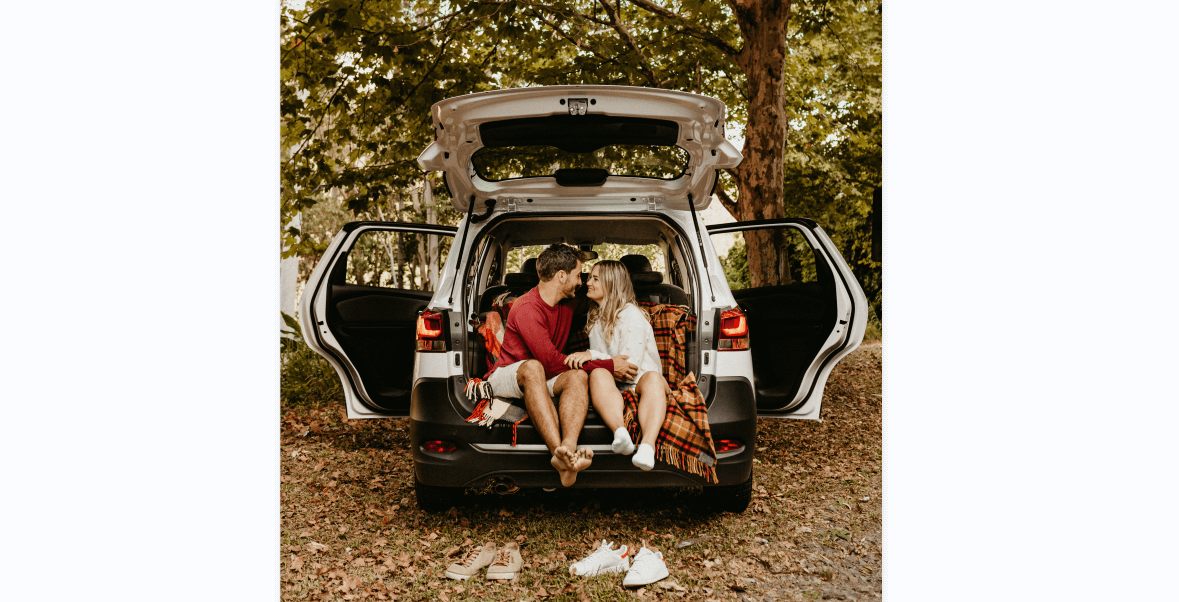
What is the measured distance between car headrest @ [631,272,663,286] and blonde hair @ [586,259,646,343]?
45 centimetres

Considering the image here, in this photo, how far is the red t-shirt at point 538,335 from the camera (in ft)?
10.6

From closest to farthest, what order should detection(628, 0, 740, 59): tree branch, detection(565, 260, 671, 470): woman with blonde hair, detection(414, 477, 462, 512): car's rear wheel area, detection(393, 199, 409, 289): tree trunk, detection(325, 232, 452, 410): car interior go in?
detection(565, 260, 671, 470): woman with blonde hair
detection(414, 477, 462, 512): car's rear wheel area
detection(325, 232, 452, 410): car interior
detection(628, 0, 740, 59): tree branch
detection(393, 199, 409, 289): tree trunk

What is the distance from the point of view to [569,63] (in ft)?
21.8

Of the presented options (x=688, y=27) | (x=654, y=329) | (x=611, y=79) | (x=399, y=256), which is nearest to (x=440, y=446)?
(x=654, y=329)

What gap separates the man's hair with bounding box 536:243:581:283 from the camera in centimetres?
341

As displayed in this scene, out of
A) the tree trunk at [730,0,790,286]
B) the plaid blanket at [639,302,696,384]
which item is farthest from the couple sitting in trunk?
the tree trunk at [730,0,790,286]

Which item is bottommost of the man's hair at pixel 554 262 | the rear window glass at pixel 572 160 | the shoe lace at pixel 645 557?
the shoe lace at pixel 645 557

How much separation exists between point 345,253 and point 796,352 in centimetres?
269

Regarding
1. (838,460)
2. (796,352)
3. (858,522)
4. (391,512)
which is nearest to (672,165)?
(796,352)

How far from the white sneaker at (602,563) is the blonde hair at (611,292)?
991 millimetres

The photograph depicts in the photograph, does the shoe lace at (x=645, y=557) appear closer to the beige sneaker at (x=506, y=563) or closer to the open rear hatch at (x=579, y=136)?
the beige sneaker at (x=506, y=563)

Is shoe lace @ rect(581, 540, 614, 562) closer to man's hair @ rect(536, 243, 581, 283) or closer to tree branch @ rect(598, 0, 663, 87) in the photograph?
man's hair @ rect(536, 243, 581, 283)

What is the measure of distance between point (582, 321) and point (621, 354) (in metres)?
0.46

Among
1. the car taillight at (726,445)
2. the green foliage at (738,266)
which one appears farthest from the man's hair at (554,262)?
the green foliage at (738,266)
